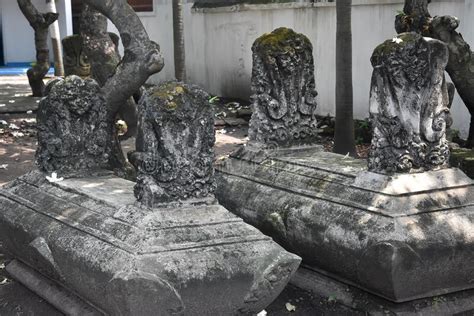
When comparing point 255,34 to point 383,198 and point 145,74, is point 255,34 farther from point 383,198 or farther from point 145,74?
point 383,198

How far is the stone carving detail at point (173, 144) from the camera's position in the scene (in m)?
4.96

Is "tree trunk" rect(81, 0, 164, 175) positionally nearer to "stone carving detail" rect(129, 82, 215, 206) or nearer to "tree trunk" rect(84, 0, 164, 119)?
"tree trunk" rect(84, 0, 164, 119)

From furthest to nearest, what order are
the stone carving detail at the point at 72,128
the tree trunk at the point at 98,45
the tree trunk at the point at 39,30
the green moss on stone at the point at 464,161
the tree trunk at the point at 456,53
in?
the tree trunk at the point at 39,30, the tree trunk at the point at 98,45, the tree trunk at the point at 456,53, the green moss on stone at the point at 464,161, the stone carving detail at the point at 72,128

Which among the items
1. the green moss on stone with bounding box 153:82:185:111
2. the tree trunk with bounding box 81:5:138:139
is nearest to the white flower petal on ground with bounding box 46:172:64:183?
the green moss on stone with bounding box 153:82:185:111

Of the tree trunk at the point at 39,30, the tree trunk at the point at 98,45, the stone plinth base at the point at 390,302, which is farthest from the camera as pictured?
the tree trunk at the point at 39,30

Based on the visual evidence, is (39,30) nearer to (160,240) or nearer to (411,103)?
(411,103)

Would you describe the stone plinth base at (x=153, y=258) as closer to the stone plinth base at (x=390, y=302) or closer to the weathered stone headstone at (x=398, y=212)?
the weathered stone headstone at (x=398, y=212)

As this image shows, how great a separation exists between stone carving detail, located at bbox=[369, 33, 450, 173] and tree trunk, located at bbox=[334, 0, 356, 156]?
4150mm

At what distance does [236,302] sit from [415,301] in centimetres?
136

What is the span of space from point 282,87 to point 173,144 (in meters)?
2.17

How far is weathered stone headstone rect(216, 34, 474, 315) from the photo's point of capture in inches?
205

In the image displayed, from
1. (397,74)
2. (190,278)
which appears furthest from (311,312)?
(397,74)

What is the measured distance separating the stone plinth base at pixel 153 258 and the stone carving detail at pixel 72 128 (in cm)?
65

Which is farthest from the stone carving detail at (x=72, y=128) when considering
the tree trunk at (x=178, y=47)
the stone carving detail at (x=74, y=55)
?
the stone carving detail at (x=74, y=55)
